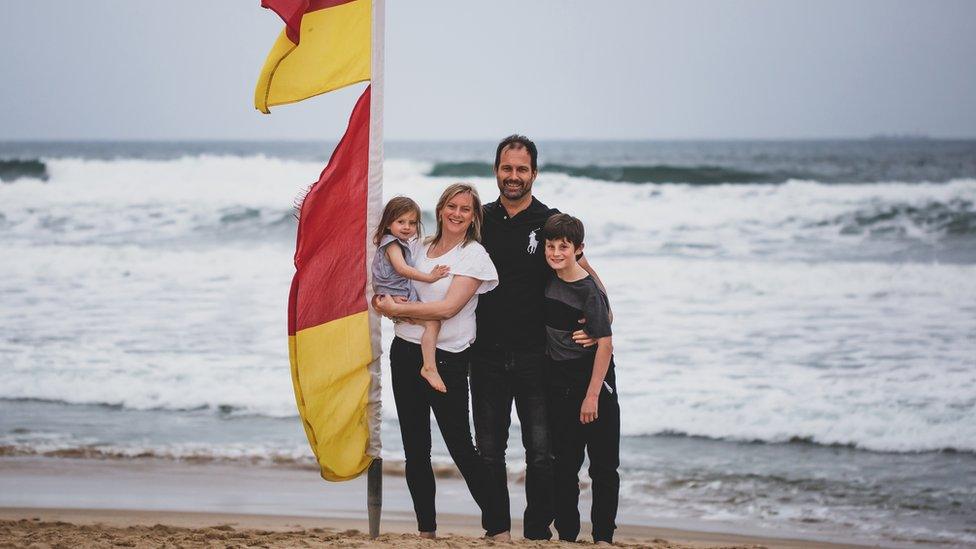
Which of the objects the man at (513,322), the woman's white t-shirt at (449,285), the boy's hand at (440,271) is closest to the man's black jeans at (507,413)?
the man at (513,322)

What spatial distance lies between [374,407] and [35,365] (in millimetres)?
5472

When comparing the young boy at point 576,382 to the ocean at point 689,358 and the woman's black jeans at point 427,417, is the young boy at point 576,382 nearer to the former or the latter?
the woman's black jeans at point 427,417

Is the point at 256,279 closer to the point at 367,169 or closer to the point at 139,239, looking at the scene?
the point at 139,239

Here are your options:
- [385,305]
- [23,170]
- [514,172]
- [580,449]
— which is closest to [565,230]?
[514,172]

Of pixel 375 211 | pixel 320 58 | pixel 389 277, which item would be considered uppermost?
pixel 320 58

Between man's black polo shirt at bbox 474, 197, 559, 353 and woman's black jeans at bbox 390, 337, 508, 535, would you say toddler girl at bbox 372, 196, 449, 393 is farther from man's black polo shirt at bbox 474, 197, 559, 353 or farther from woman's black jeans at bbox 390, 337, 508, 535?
man's black polo shirt at bbox 474, 197, 559, 353

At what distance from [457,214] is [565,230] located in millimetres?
429

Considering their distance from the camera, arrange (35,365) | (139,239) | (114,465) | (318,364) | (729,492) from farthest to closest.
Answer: (139,239) < (35,365) < (114,465) < (729,492) < (318,364)

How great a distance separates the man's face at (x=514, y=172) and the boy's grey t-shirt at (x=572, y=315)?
40cm

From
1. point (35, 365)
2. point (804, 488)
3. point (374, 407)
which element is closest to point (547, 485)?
point (374, 407)

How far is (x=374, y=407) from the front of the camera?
4.02m

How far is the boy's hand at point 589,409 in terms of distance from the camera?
382 centimetres

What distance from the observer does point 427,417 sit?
3.91 m

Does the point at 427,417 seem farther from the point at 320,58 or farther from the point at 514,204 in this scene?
the point at 320,58
